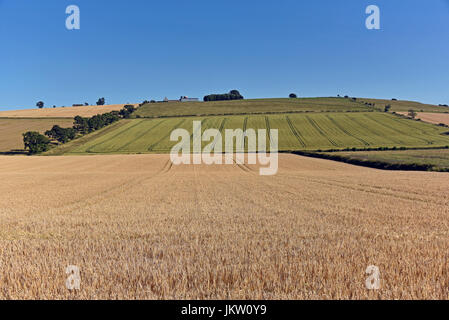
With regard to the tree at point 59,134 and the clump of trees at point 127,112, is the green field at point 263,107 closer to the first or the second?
the clump of trees at point 127,112

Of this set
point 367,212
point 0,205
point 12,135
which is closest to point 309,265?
point 367,212

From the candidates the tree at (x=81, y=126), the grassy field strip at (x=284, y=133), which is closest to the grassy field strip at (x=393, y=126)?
the grassy field strip at (x=284, y=133)

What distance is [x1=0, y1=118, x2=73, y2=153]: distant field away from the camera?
80.4m

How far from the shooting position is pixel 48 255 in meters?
6.14

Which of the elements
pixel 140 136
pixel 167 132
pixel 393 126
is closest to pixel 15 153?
pixel 140 136

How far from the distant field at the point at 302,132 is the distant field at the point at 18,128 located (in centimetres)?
A: 1890

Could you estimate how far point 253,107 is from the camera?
4948 inches

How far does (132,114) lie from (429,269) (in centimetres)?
12597

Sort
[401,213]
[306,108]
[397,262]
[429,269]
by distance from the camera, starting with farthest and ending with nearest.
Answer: [306,108], [401,213], [397,262], [429,269]

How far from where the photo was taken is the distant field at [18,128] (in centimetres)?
8044

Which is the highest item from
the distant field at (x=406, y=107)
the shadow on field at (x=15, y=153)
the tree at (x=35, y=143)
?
the distant field at (x=406, y=107)

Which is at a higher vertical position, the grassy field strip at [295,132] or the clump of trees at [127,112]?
the clump of trees at [127,112]

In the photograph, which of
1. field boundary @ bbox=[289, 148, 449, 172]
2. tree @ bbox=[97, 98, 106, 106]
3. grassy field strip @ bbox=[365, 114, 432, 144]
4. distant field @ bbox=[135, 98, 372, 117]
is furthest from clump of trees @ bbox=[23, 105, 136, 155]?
grassy field strip @ bbox=[365, 114, 432, 144]
